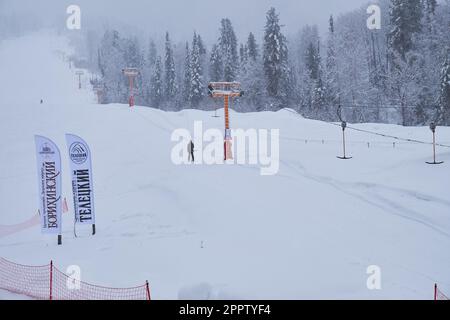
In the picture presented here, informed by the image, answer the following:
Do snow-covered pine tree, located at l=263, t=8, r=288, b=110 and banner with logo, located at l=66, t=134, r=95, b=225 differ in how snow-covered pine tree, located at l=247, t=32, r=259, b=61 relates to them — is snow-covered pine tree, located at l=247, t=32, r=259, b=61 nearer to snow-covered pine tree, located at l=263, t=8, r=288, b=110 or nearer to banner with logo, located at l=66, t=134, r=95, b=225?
snow-covered pine tree, located at l=263, t=8, r=288, b=110

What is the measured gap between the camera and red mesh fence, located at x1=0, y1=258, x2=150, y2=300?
9.21 metres

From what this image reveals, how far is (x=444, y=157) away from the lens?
18203mm

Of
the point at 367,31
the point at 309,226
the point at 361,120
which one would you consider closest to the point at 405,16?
the point at 361,120

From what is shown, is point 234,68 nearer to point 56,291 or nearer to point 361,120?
point 361,120

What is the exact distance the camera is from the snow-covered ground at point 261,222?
32.0 ft

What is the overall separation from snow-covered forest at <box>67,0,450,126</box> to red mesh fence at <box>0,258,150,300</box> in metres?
34.2

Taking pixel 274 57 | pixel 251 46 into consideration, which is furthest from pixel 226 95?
pixel 251 46

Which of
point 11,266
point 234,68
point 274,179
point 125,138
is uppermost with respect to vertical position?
point 234,68

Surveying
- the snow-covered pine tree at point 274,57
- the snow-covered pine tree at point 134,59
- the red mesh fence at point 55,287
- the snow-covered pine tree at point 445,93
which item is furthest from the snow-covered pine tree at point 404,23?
the snow-covered pine tree at point 134,59

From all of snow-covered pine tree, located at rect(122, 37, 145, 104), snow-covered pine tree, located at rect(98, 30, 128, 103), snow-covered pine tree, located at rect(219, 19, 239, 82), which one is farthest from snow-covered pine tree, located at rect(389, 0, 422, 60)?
snow-covered pine tree, located at rect(122, 37, 145, 104)

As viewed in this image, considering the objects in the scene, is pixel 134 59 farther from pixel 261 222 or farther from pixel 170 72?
pixel 261 222

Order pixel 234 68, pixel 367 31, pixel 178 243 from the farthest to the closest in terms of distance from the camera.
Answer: pixel 234 68 < pixel 367 31 < pixel 178 243

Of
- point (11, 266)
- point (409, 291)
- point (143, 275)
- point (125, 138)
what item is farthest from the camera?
point (125, 138)

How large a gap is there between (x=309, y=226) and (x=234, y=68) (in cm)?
5580
